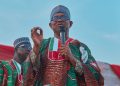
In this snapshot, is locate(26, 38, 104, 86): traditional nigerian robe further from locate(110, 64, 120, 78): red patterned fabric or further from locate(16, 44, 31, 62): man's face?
locate(110, 64, 120, 78): red patterned fabric

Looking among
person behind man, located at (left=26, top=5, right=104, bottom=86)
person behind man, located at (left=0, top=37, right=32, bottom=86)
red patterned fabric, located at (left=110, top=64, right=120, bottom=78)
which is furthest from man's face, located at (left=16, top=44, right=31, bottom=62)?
red patterned fabric, located at (left=110, top=64, right=120, bottom=78)

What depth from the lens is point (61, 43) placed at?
5.59 metres

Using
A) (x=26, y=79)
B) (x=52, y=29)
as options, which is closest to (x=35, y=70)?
(x=26, y=79)

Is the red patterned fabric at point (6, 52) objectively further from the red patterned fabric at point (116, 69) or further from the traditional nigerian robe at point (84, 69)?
the traditional nigerian robe at point (84, 69)

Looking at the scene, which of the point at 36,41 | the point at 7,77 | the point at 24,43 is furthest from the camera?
the point at 24,43

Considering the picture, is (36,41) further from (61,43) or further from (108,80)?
(108,80)

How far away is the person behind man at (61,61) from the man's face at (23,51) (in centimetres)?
127

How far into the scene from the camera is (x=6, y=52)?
877cm

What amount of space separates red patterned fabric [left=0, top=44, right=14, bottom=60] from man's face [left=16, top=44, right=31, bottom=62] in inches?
54.7

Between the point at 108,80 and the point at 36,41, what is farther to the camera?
the point at 108,80

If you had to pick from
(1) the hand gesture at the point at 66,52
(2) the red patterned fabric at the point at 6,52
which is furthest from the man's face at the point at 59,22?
(2) the red patterned fabric at the point at 6,52

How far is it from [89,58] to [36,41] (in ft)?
2.39

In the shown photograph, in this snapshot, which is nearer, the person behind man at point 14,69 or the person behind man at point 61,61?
the person behind man at point 61,61

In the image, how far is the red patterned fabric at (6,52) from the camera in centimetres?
857
